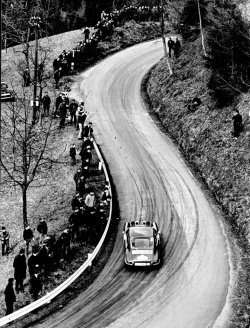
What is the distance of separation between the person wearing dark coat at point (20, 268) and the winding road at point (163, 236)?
2268 millimetres

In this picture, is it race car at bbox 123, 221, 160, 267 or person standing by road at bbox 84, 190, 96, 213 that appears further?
person standing by road at bbox 84, 190, 96, 213

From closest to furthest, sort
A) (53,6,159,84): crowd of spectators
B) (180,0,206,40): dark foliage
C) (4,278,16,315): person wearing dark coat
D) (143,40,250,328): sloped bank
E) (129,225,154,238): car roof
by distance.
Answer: (4,278,16,315): person wearing dark coat
(129,225,154,238): car roof
(143,40,250,328): sloped bank
(180,0,206,40): dark foliage
(53,6,159,84): crowd of spectators

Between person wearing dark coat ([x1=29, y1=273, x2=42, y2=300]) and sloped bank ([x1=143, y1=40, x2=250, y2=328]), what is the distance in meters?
7.36

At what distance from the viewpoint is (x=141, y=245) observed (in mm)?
24953

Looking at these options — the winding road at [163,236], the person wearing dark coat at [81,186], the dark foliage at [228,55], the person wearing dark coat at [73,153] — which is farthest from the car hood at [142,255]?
the dark foliage at [228,55]

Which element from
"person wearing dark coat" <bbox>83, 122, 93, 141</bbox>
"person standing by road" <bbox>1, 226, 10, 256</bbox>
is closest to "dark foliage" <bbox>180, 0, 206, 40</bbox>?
"person wearing dark coat" <bbox>83, 122, 93, 141</bbox>

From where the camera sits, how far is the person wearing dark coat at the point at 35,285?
21656mm

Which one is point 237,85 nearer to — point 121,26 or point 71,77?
point 71,77

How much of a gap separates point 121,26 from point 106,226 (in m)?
34.1

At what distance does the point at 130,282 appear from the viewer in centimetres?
2369

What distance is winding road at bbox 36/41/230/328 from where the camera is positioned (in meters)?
21.6

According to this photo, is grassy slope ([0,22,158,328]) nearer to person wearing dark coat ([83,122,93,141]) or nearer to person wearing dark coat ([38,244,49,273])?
person wearing dark coat ([38,244,49,273])

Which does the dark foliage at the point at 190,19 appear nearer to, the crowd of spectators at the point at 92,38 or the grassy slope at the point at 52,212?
the crowd of spectators at the point at 92,38

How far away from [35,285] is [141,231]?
19.1 ft
